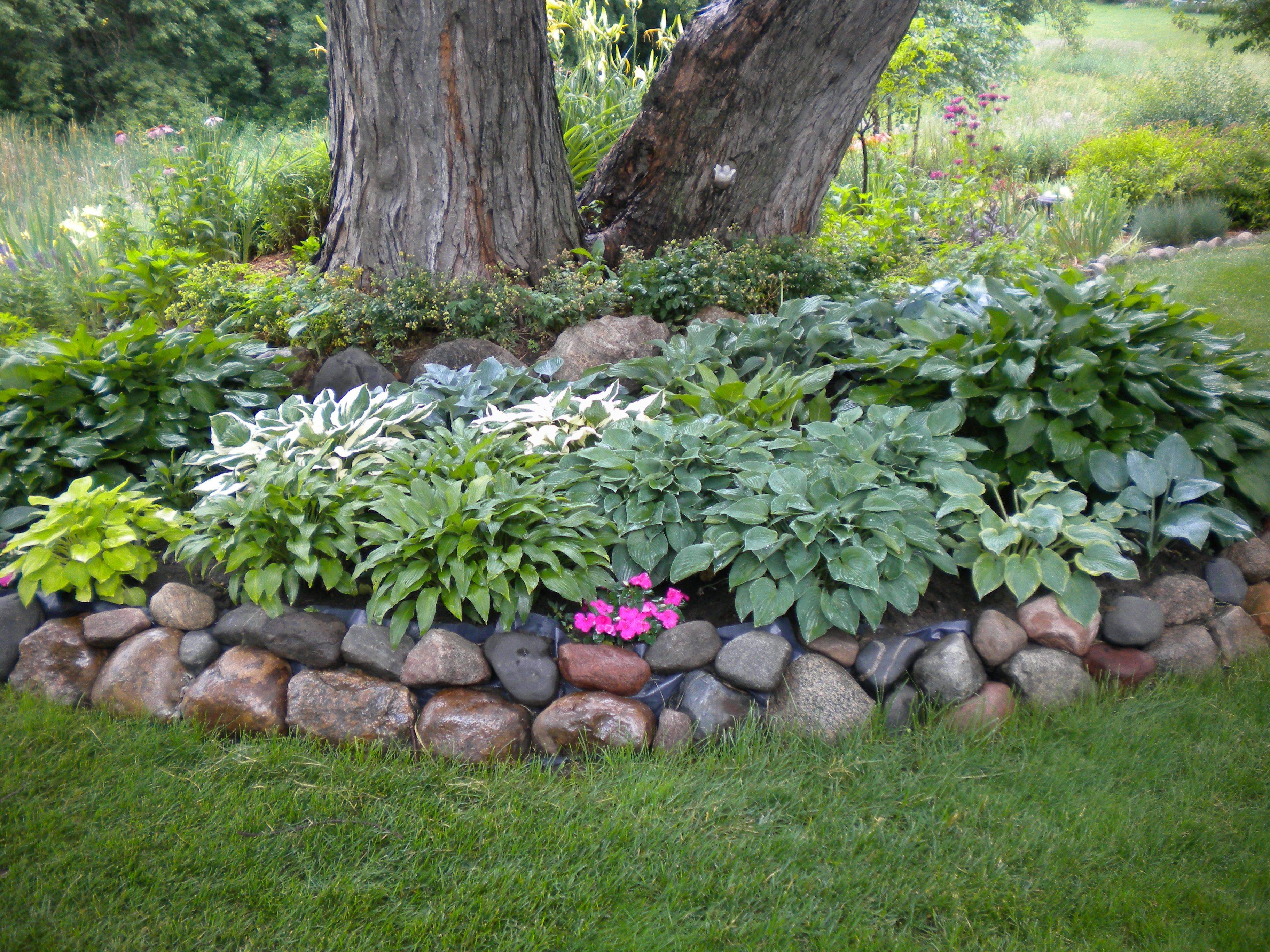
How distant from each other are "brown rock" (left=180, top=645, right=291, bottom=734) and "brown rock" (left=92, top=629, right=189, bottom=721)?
6 cm

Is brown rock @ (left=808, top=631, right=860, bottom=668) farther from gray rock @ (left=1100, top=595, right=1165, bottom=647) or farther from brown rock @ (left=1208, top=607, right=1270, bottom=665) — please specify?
brown rock @ (left=1208, top=607, right=1270, bottom=665)

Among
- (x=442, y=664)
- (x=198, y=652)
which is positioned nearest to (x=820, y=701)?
(x=442, y=664)

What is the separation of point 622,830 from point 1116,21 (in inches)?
1046

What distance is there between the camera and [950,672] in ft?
8.29

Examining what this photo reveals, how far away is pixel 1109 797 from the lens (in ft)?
7.29

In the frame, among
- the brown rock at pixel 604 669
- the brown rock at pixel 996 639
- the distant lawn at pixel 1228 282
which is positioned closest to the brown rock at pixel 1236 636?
the brown rock at pixel 996 639

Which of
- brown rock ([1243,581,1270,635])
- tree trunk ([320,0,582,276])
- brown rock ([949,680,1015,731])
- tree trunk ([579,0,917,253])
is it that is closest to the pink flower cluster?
brown rock ([949,680,1015,731])

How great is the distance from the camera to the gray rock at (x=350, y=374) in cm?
382

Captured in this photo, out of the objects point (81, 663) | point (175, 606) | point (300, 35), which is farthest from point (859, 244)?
point (300, 35)

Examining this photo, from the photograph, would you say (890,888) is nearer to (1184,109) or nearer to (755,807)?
(755,807)

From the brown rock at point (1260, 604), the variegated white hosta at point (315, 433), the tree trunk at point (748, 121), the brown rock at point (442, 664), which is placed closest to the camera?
the brown rock at point (442, 664)

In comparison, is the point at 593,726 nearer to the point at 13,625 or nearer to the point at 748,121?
the point at 13,625

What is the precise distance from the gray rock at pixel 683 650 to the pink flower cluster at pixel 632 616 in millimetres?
53

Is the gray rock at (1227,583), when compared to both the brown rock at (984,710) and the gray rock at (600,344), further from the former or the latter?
the gray rock at (600,344)
